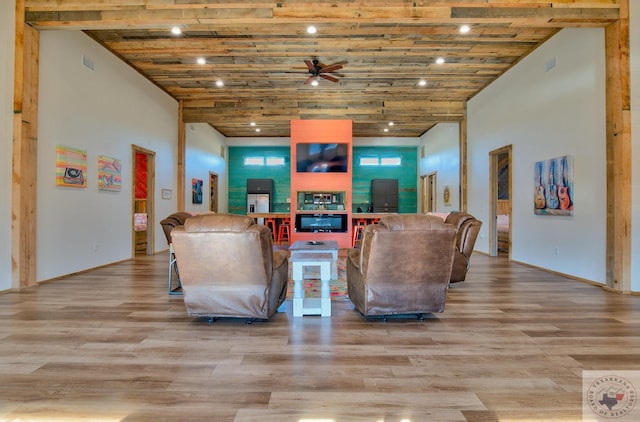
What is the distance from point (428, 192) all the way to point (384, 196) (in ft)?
5.10

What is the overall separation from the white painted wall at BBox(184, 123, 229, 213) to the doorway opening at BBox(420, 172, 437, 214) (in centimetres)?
730

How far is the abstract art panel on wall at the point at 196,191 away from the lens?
383 inches

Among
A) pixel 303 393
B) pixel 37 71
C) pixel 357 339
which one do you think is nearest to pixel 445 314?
pixel 357 339

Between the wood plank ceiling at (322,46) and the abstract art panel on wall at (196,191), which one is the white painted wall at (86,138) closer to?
the wood plank ceiling at (322,46)

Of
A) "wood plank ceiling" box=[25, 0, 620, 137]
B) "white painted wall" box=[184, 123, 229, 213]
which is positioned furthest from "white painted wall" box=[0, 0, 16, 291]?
"white painted wall" box=[184, 123, 229, 213]

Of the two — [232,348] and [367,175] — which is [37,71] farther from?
[367,175]

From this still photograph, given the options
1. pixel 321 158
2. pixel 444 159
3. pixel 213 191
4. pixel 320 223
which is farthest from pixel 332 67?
pixel 213 191

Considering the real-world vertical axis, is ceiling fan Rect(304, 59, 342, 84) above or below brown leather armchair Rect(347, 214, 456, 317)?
above

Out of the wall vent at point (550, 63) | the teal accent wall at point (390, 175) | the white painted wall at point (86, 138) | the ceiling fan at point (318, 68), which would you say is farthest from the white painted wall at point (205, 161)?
the wall vent at point (550, 63)

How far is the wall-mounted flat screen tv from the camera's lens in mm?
8609

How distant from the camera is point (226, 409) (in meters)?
1.77

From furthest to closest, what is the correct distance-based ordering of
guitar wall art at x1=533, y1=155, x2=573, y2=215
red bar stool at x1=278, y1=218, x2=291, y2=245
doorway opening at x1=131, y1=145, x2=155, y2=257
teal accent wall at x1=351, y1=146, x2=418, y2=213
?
teal accent wall at x1=351, y1=146, x2=418, y2=213 → red bar stool at x1=278, y1=218, x2=291, y2=245 → doorway opening at x1=131, y1=145, x2=155, y2=257 → guitar wall art at x1=533, y1=155, x2=573, y2=215

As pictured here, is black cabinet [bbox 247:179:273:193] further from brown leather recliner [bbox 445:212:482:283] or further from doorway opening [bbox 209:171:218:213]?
brown leather recliner [bbox 445:212:482:283]

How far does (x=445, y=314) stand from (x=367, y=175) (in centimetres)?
989
